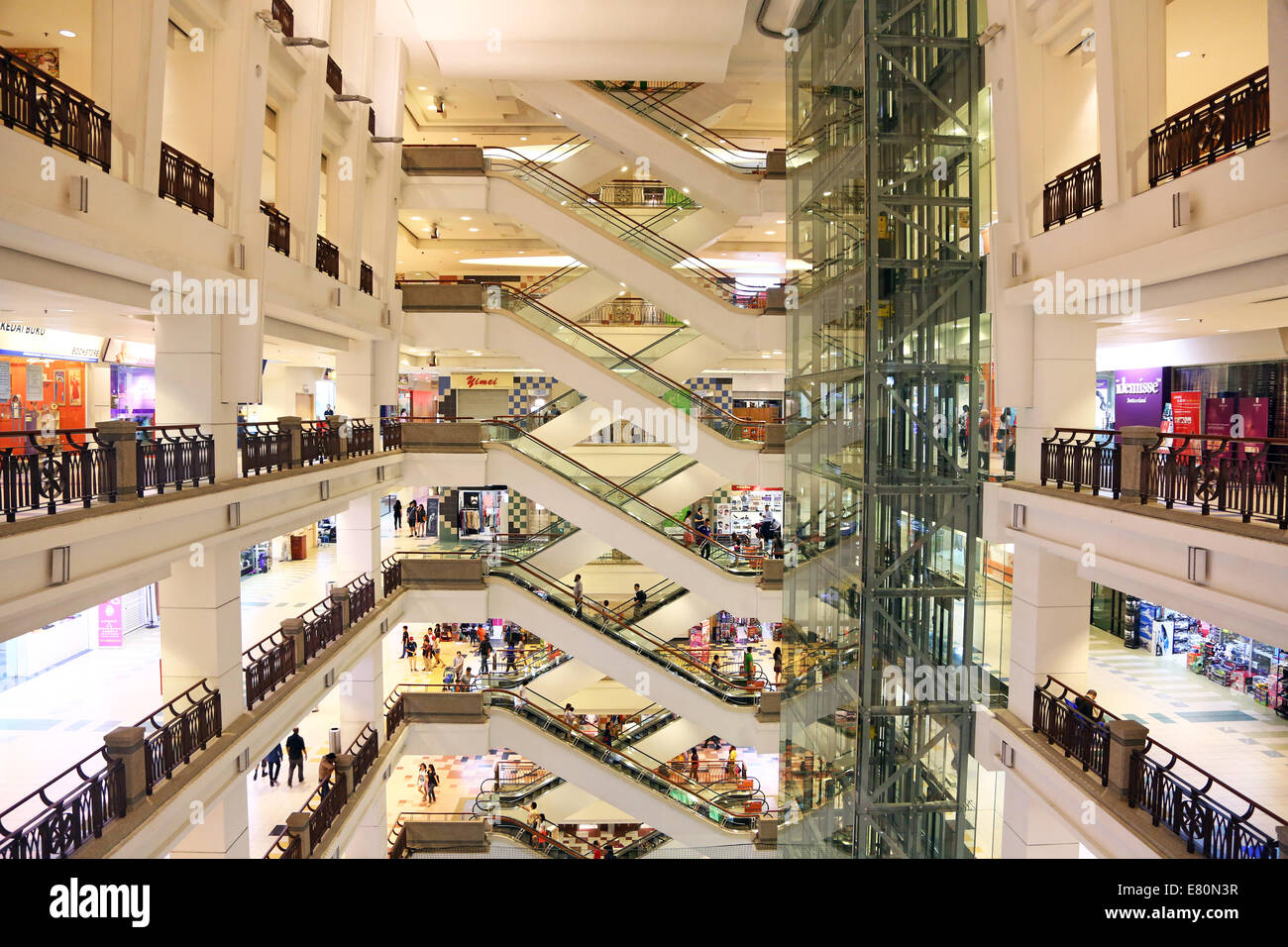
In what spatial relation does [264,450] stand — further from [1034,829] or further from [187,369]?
[1034,829]

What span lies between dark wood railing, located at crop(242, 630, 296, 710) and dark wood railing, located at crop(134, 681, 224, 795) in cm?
72

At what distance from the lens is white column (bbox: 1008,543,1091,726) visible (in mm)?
7895

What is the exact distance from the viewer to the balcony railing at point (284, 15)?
863 cm

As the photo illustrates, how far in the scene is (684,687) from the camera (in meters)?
13.9

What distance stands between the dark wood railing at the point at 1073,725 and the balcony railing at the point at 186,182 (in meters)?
9.21

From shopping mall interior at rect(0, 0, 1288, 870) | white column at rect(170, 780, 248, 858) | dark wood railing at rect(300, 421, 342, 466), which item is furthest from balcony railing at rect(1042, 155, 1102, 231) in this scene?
white column at rect(170, 780, 248, 858)

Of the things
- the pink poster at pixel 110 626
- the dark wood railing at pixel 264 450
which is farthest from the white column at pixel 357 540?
the pink poster at pixel 110 626

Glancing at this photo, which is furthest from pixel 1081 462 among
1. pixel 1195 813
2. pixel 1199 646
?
pixel 1199 646

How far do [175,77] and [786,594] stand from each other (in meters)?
10.8

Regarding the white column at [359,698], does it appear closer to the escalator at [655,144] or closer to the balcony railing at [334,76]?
the balcony railing at [334,76]

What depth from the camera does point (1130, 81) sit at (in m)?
6.50

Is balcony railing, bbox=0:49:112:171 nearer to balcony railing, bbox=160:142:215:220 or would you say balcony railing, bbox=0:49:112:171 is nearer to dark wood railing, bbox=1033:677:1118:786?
balcony railing, bbox=160:142:215:220

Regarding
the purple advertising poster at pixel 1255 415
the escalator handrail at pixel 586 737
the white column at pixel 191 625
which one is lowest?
the escalator handrail at pixel 586 737
